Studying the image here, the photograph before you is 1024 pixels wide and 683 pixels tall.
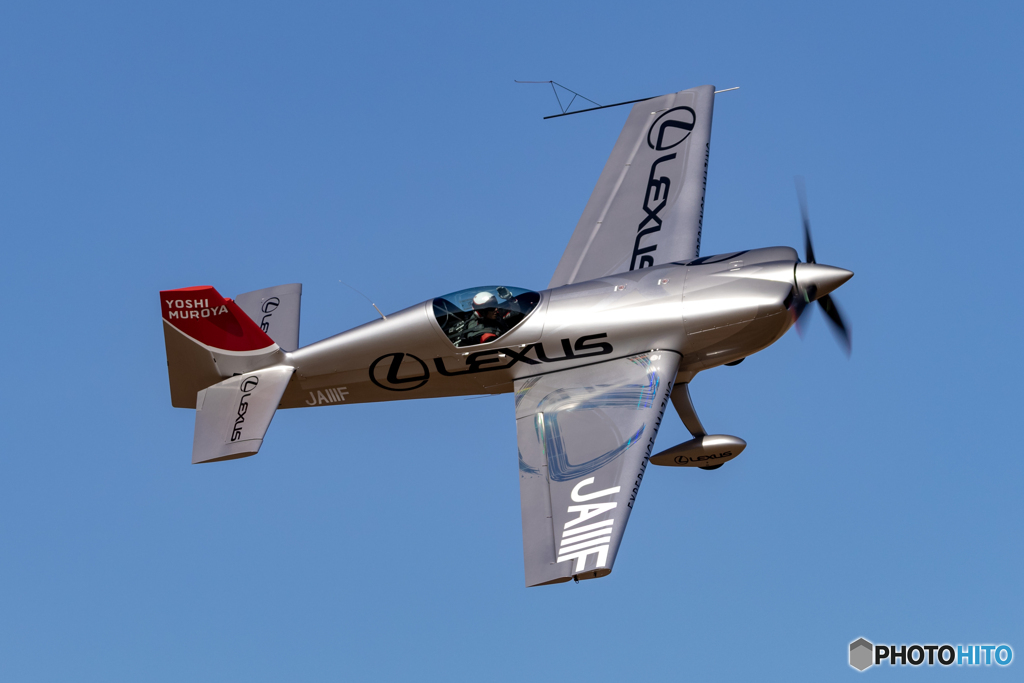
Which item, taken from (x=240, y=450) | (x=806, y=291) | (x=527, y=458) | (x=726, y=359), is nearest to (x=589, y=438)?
(x=527, y=458)

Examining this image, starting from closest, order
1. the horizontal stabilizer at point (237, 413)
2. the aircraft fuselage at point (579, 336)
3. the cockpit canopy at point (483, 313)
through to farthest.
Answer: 1. the horizontal stabilizer at point (237, 413)
2. the aircraft fuselage at point (579, 336)
3. the cockpit canopy at point (483, 313)

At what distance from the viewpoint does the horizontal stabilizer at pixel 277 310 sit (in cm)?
1892

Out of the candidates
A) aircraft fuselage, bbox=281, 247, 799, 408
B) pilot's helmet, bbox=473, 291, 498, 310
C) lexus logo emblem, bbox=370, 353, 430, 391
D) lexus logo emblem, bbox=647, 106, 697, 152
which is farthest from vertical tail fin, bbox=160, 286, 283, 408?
lexus logo emblem, bbox=647, 106, 697, 152

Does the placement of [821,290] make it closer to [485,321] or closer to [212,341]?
[485,321]

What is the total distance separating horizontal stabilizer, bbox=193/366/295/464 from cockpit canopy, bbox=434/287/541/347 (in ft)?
8.80

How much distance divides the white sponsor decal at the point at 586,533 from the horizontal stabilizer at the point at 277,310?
232 inches

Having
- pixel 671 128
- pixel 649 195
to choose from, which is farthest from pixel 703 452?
pixel 671 128

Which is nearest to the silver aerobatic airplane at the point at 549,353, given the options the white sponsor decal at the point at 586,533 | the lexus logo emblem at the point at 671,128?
the white sponsor decal at the point at 586,533

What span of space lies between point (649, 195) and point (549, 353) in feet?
14.0

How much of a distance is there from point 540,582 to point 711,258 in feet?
20.1

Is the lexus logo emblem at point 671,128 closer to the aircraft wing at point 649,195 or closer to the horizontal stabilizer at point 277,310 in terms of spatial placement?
the aircraft wing at point 649,195

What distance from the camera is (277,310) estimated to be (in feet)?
63.4

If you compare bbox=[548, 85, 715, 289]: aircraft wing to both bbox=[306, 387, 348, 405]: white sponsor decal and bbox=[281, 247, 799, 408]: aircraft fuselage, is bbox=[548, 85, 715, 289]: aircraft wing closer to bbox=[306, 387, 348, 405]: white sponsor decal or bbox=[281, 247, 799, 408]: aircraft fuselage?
bbox=[281, 247, 799, 408]: aircraft fuselage

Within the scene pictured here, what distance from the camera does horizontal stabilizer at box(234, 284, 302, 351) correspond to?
18.9 m
